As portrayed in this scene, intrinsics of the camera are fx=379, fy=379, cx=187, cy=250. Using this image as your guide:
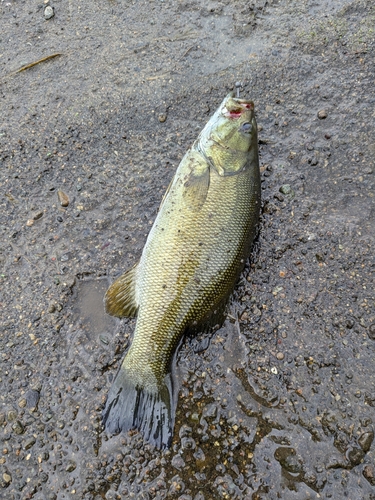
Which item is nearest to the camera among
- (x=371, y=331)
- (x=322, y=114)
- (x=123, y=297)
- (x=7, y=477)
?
(x=7, y=477)

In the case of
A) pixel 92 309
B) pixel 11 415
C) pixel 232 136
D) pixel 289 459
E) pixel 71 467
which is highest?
pixel 232 136

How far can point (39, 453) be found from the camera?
2695 millimetres

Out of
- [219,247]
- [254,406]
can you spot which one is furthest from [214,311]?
[254,406]

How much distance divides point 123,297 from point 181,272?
567 millimetres

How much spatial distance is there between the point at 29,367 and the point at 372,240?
2.96 meters

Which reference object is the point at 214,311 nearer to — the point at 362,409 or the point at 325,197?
the point at 362,409

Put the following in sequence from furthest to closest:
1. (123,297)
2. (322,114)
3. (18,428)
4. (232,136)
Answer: (322,114) < (232,136) < (123,297) < (18,428)

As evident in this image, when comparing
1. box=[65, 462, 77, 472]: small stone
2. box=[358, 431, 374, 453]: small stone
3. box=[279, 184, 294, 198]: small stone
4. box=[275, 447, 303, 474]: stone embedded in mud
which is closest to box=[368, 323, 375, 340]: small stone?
box=[358, 431, 374, 453]: small stone

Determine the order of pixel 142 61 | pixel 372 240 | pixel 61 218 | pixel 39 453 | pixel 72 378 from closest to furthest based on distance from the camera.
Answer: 1. pixel 39 453
2. pixel 72 378
3. pixel 372 240
4. pixel 61 218
5. pixel 142 61

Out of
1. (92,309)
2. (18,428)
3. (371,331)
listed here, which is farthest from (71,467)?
(371,331)

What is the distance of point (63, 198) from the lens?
347 cm

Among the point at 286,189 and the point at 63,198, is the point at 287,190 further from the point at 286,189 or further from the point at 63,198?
the point at 63,198

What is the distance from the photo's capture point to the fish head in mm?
3146

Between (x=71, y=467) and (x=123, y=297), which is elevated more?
(x=123, y=297)
